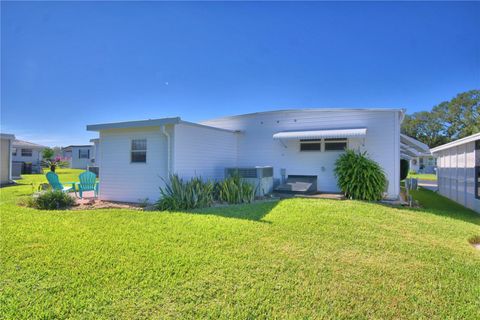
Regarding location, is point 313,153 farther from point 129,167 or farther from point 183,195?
point 129,167

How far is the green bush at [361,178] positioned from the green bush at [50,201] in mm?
10566

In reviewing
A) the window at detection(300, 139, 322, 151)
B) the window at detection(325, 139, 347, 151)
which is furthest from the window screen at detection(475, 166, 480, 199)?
the window at detection(300, 139, 322, 151)

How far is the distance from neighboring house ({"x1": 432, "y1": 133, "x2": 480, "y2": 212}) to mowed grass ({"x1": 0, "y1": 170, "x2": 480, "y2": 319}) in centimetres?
474

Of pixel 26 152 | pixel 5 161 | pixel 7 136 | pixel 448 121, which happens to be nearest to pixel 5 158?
pixel 5 161

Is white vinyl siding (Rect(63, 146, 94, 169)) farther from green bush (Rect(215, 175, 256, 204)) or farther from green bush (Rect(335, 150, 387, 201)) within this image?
green bush (Rect(335, 150, 387, 201))

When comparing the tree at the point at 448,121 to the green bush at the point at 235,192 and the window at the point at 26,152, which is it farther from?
the window at the point at 26,152

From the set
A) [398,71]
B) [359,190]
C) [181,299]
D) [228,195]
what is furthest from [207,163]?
[398,71]

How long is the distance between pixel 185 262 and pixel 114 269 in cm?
107

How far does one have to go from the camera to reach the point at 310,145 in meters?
12.5

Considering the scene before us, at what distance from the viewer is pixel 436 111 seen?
4478 cm

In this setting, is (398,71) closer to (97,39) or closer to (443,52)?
(443,52)

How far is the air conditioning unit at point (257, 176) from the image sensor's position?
37.0 ft

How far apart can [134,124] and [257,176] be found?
541 cm

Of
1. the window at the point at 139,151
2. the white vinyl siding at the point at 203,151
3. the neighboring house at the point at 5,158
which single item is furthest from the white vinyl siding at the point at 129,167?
the neighboring house at the point at 5,158
